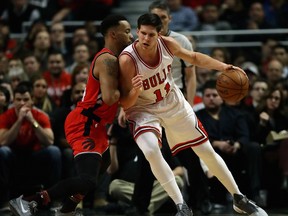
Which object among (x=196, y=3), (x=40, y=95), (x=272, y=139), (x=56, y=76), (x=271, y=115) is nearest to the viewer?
(x=272, y=139)

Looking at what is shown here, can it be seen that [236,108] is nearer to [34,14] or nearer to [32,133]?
A: [32,133]

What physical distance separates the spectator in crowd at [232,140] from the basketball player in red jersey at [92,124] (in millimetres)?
2717

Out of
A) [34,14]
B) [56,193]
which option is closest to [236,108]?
[56,193]

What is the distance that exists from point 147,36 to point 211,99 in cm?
294

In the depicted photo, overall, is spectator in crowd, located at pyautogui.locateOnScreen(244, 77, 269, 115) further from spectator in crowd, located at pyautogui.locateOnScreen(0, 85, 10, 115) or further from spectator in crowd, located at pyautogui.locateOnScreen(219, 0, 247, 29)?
spectator in crowd, located at pyautogui.locateOnScreen(0, 85, 10, 115)

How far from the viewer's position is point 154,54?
7379mm

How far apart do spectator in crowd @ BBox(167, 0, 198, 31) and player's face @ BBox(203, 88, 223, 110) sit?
3737 mm

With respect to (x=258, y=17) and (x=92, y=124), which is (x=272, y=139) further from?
(x=258, y=17)

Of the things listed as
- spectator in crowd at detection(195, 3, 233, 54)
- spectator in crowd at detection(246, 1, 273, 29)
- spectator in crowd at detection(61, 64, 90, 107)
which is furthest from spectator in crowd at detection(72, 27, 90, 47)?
spectator in crowd at detection(246, 1, 273, 29)

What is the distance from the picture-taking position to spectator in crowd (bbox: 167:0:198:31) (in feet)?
A: 44.8

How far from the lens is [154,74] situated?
7387mm

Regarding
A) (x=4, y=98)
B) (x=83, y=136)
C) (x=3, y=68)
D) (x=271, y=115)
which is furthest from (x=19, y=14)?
(x=83, y=136)

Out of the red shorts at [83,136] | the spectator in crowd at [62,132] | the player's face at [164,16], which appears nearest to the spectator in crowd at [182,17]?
the spectator in crowd at [62,132]

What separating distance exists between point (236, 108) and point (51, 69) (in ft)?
9.54
